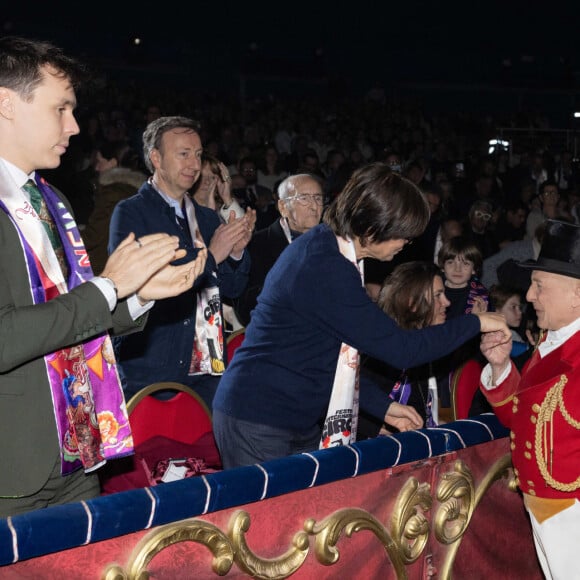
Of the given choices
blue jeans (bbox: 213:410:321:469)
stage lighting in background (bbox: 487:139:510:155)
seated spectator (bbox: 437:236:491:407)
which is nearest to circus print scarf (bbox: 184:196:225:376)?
blue jeans (bbox: 213:410:321:469)

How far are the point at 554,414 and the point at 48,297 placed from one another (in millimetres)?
1418

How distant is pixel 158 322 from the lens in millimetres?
3846

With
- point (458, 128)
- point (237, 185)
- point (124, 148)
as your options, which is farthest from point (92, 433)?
point (458, 128)

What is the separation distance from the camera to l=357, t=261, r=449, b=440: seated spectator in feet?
12.5

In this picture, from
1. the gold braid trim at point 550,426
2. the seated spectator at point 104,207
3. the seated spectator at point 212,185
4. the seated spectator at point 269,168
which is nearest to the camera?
the gold braid trim at point 550,426

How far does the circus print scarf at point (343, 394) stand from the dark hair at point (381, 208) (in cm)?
6

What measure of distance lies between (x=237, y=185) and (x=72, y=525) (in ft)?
21.1

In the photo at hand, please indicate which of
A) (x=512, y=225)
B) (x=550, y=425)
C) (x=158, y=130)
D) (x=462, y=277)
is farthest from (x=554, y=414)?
(x=512, y=225)

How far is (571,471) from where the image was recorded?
8.22 feet

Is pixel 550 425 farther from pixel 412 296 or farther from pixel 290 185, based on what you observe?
pixel 290 185

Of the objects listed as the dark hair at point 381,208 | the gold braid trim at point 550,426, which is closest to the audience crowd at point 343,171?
the dark hair at point 381,208

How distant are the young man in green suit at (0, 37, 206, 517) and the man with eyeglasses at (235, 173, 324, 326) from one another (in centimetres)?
287

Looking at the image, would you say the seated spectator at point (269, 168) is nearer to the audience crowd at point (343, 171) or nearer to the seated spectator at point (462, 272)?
the audience crowd at point (343, 171)

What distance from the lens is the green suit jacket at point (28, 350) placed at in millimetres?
1836
